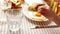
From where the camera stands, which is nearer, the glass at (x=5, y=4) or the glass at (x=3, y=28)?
the glass at (x=3, y=28)

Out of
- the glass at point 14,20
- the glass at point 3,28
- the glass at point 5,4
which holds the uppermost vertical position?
the glass at point 5,4

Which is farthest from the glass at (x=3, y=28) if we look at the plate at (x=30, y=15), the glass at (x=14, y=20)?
the plate at (x=30, y=15)

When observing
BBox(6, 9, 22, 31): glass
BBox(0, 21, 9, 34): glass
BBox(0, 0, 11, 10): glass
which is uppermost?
BBox(0, 0, 11, 10): glass

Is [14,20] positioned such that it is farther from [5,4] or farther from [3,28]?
[5,4]

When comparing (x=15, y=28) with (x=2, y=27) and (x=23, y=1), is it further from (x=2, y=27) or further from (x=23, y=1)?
(x=23, y=1)

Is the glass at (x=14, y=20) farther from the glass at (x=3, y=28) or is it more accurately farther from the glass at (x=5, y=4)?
the glass at (x=5, y=4)

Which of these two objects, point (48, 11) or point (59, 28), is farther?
point (59, 28)

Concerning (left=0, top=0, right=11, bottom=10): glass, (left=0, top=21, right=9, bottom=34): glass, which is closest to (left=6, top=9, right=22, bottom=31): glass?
(left=0, top=21, right=9, bottom=34): glass

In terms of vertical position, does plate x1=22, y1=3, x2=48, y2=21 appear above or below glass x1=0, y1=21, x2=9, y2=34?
above

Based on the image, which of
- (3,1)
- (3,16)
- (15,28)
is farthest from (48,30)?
(3,1)

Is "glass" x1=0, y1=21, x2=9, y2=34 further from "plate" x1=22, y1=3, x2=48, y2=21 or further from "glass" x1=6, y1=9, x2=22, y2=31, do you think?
"plate" x1=22, y1=3, x2=48, y2=21

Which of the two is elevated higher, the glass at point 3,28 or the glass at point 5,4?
the glass at point 5,4
